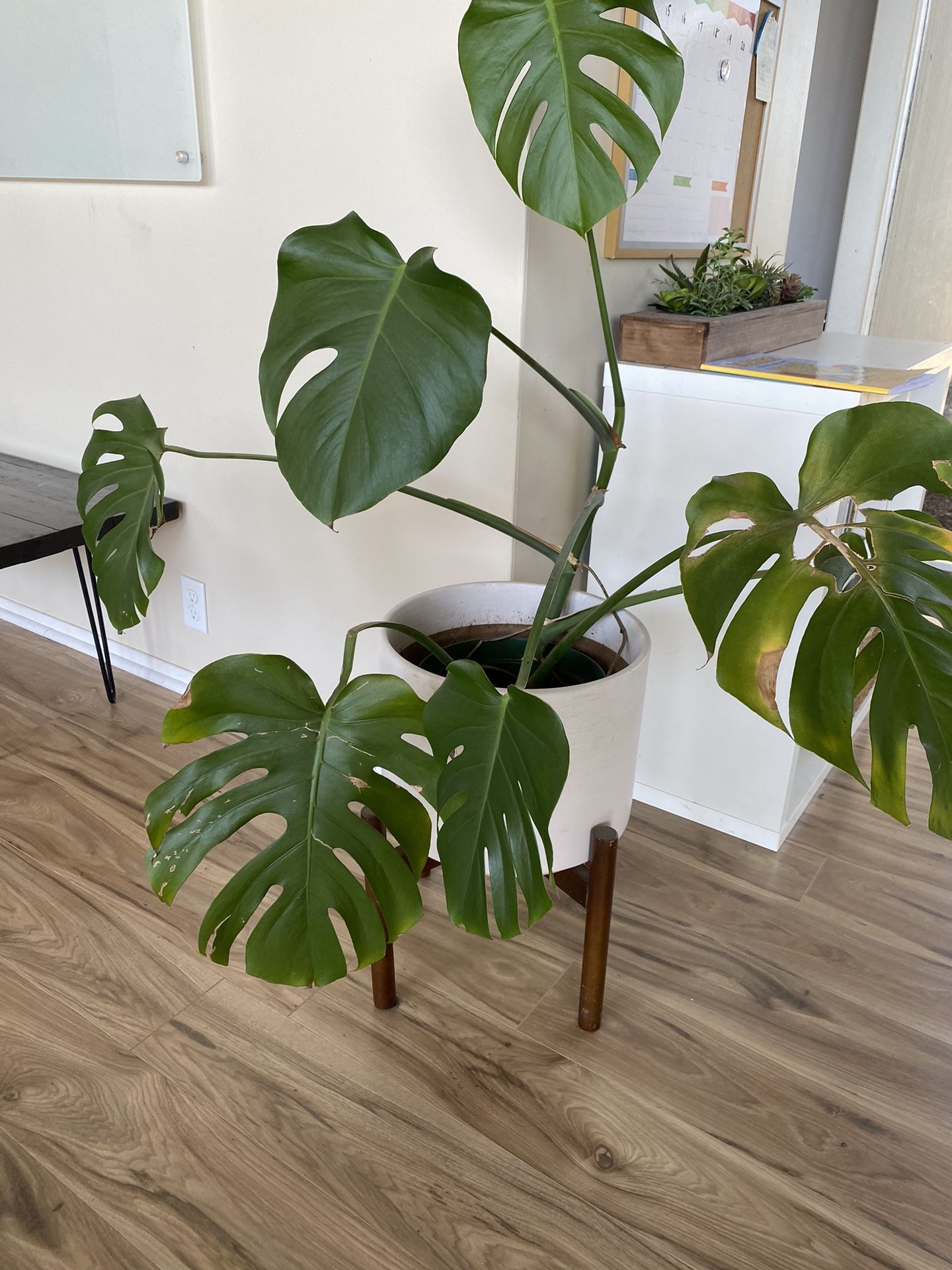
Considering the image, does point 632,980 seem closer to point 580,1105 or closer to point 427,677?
point 580,1105

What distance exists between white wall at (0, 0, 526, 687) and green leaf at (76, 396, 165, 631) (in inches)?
18.8

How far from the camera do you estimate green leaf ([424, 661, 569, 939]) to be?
862mm

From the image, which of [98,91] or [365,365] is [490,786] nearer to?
[365,365]

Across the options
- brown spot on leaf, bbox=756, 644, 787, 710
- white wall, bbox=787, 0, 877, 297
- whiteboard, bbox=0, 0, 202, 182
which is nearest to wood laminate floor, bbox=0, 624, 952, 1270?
brown spot on leaf, bbox=756, 644, 787, 710

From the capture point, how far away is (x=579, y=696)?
1.07 meters

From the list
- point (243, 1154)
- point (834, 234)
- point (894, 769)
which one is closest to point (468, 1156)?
point (243, 1154)

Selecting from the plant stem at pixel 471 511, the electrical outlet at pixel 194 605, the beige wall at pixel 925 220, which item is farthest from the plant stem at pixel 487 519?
the beige wall at pixel 925 220

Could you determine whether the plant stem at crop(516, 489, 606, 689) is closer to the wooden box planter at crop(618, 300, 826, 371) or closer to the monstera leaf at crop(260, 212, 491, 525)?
the monstera leaf at crop(260, 212, 491, 525)

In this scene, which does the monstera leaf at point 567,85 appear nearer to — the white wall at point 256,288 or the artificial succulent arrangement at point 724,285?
the white wall at point 256,288

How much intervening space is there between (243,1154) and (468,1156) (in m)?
0.26

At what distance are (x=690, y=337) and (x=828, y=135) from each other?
1586mm

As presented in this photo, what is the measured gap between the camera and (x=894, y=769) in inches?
31.0

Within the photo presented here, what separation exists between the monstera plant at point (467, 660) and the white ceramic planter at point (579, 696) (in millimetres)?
76

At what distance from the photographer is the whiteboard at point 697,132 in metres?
1.54
